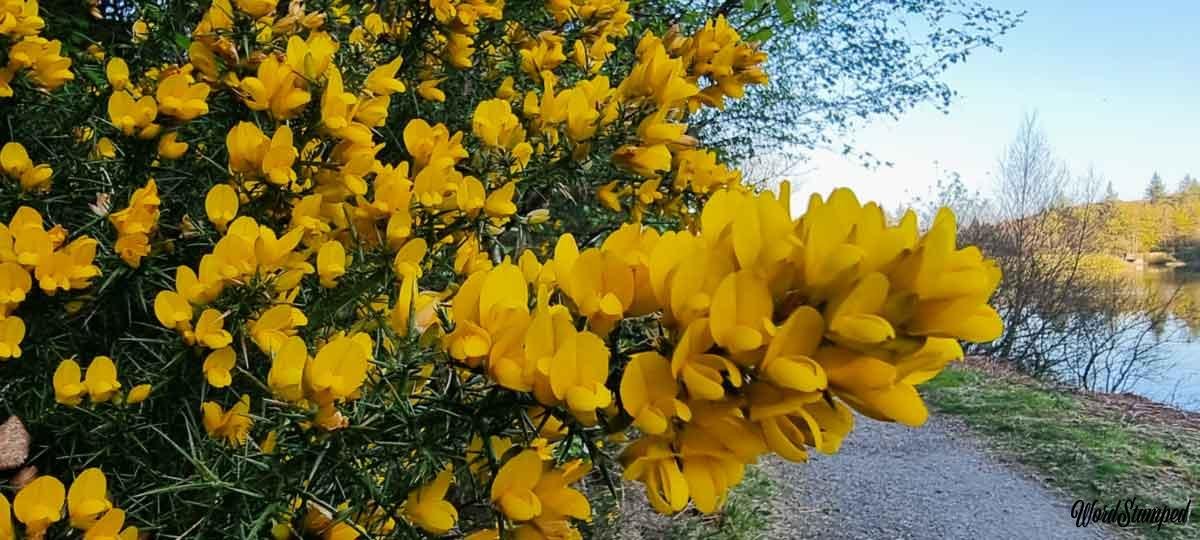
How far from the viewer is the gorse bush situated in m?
0.42

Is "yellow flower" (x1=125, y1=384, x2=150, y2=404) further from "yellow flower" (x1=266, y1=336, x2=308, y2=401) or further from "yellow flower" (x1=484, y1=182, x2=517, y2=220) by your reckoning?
"yellow flower" (x1=484, y1=182, x2=517, y2=220)

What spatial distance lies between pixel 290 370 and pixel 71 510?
240 millimetres

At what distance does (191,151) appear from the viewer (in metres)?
1.02

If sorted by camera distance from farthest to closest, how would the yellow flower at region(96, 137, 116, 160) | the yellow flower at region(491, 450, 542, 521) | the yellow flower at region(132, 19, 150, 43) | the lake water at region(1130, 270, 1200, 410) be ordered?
the lake water at region(1130, 270, 1200, 410) < the yellow flower at region(132, 19, 150, 43) < the yellow flower at region(96, 137, 116, 160) < the yellow flower at region(491, 450, 542, 521)

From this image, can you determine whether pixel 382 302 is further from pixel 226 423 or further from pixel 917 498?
pixel 917 498

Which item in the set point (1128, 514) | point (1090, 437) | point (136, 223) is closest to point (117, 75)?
point (136, 223)

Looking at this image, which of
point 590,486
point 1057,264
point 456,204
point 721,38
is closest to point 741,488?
point 590,486

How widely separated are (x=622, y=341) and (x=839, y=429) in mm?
159

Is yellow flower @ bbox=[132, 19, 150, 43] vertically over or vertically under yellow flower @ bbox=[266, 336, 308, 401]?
over

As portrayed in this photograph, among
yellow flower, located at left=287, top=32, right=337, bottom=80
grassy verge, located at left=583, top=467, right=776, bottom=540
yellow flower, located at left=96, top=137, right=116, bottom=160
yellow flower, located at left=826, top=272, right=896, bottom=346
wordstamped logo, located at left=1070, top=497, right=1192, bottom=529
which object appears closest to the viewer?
yellow flower, located at left=826, top=272, right=896, bottom=346

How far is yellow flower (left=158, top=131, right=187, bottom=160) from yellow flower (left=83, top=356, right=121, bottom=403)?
0.85ft

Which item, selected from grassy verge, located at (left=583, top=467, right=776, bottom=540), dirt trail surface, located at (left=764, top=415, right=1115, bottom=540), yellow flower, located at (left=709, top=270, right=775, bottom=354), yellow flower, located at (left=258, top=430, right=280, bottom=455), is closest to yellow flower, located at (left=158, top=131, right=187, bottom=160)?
yellow flower, located at (left=258, top=430, right=280, bottom=455)

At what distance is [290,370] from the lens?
2.05 ft

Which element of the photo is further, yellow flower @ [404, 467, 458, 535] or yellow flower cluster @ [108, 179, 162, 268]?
yellow flower cluster @ [108, 179, 162, 268]
